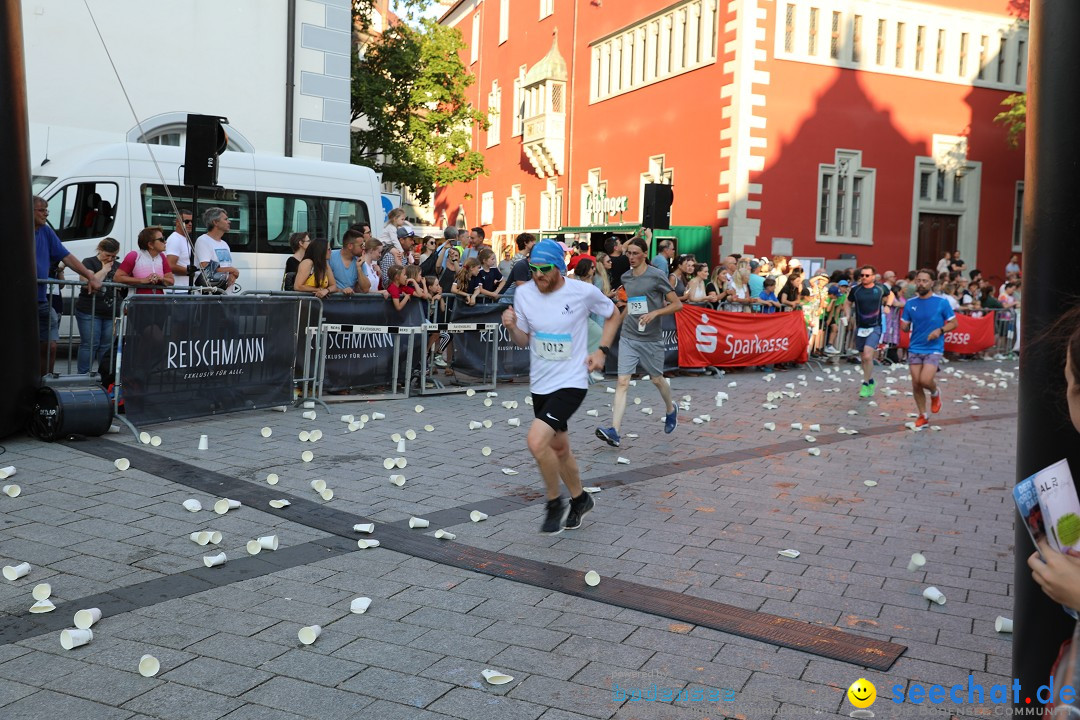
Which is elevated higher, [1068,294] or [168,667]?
[1068,294]

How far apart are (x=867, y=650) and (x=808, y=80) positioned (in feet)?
84.3

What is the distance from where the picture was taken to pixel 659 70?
100ft

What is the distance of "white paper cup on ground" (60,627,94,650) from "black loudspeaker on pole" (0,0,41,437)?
185 inches

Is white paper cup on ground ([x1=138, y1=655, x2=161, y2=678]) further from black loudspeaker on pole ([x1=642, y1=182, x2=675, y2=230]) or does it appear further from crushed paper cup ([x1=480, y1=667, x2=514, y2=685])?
black loudspeaker on pole ([x1=642, y1=182, x2=675, y2=230])

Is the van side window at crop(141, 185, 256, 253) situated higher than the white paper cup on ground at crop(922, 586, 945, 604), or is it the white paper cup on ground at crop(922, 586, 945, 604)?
the van side window at crop(141, 185, 256, 253)

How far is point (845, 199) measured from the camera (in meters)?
28.7

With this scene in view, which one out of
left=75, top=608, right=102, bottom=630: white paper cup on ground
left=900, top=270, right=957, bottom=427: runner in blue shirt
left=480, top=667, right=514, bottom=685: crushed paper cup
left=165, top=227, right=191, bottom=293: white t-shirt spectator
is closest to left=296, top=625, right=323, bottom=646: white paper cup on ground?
left=480, top=667, right=514, bottom=685: crushed paper cup

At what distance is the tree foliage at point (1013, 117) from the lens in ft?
97.6

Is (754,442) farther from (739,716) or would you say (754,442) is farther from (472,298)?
(739,716)

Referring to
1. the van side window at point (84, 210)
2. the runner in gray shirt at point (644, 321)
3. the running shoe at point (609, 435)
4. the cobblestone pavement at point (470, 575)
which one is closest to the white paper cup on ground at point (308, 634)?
the cobblestone pavement at point (470, 575)

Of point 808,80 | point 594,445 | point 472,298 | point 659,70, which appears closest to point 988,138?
point 808,80

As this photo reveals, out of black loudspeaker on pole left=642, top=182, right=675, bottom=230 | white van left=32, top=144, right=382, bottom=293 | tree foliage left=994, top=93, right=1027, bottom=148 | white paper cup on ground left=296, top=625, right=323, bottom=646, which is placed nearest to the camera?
white paper cup on ground left=296, top=625, right=323, bottom=646

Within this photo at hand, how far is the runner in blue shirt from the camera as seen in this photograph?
1121 cm

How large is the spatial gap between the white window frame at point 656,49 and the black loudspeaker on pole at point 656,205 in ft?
38.8
